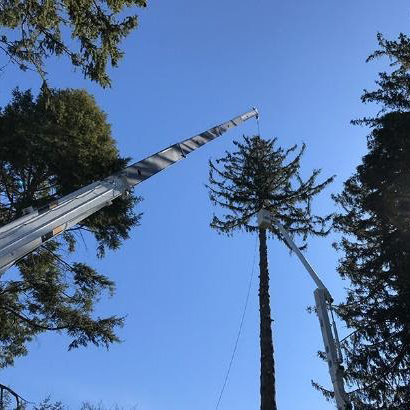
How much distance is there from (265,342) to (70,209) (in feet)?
29.9

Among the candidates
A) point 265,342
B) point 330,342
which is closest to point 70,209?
point 330,342

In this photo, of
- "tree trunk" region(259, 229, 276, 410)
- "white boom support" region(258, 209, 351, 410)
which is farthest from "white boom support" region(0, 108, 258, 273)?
"tree trunk" region(259, 229, 276, 410)

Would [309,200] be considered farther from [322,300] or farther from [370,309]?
[322,300]

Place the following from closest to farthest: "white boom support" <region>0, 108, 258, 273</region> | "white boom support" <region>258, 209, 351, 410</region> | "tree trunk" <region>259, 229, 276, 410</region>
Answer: "white boom support" <region>0, 108, 258, 273</region> → "white boom support" <region>258, 209, 351, 410</region> → "tree trunk" <region>259, 229, 276, 410</region>

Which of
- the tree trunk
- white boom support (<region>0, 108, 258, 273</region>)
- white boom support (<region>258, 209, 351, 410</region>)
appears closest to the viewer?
white boom support (<region>0, 108, 258, 273</region>)

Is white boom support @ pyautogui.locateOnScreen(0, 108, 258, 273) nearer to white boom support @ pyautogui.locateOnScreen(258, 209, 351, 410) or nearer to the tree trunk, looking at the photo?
white boom support @ pyautogui.locateOnScreen(258, 209, 351, 410)

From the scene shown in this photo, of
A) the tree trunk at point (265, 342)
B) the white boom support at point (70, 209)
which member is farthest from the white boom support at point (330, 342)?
the tree trunk at point (265, 342)

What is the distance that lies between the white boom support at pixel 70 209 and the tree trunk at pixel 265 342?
6.61 m

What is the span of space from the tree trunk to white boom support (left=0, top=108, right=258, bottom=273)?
21.7 feet

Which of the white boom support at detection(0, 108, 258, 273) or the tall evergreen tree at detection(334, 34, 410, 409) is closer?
the white boom support at detection(0, 108, 258, 273)

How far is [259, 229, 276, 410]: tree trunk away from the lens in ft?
42.1

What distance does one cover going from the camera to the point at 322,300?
9.58 metres

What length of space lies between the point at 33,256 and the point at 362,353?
10.4 metres

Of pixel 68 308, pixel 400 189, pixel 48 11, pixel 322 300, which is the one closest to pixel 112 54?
pixel 48 11
